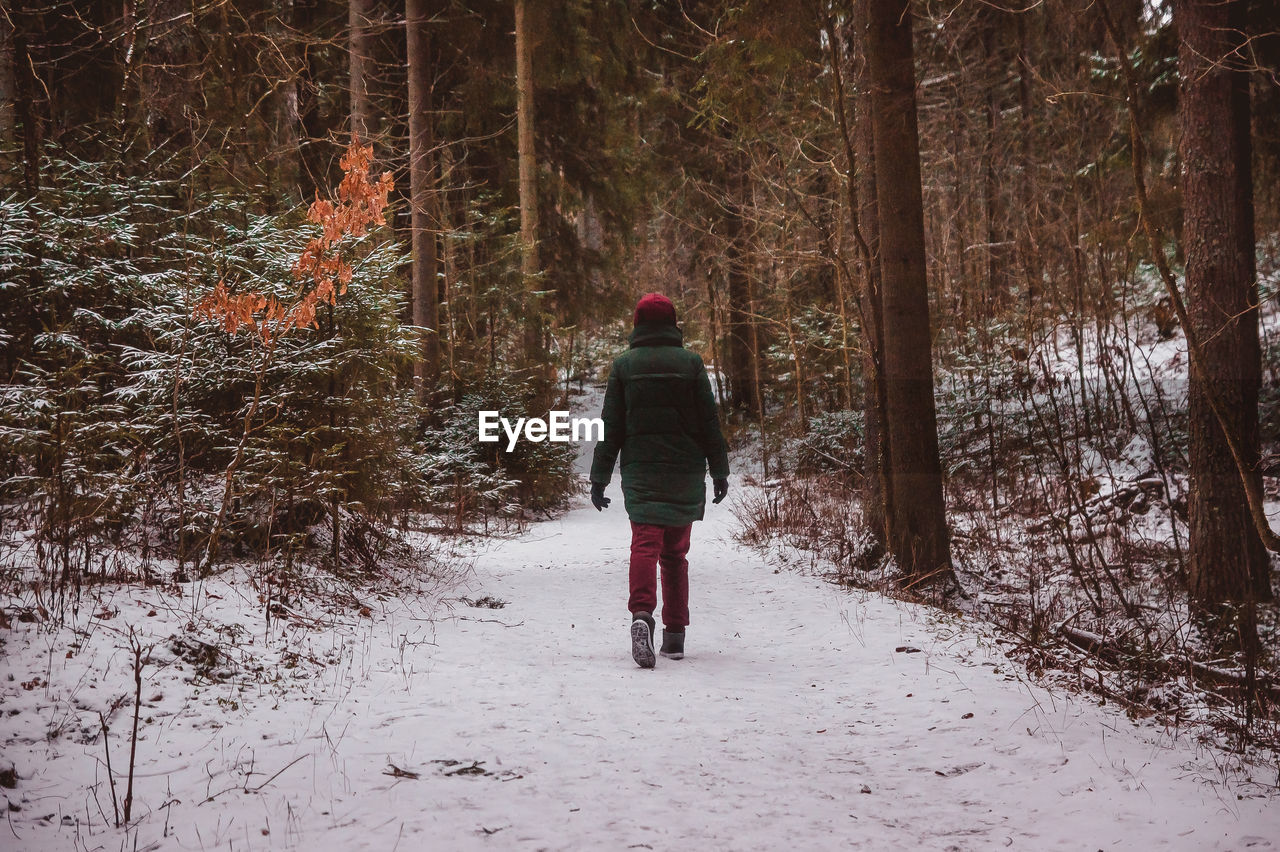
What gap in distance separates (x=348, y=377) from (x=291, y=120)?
321 inches

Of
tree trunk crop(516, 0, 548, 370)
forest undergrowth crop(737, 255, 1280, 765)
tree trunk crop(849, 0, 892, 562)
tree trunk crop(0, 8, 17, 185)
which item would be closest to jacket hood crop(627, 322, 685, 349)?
forest undergrowth crop(737, 255, 1280, 765)

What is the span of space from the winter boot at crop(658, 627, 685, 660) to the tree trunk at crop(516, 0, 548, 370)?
10156 mm

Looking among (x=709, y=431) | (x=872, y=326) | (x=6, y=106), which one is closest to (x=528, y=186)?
(x=872, y=326)

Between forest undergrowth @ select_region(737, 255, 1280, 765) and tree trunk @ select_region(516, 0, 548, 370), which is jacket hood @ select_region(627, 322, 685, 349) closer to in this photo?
forest undergrowth @ select_region(737, 255, 1280, 765)

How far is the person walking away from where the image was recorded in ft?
17.1

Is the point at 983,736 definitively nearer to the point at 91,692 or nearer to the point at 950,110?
the point at 91,692

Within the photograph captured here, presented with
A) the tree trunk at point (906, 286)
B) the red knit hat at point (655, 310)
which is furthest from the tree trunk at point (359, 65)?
the red knit hat at point (655, 310)

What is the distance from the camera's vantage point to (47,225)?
19.2 feet

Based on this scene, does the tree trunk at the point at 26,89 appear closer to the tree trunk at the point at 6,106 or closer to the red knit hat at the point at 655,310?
the tree trunk at the point at 6,106

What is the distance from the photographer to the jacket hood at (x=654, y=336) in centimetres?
544

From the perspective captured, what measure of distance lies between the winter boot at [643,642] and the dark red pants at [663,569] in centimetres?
9

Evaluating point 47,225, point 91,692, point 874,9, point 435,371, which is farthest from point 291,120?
point 91,692

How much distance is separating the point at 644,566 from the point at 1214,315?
17.4ft

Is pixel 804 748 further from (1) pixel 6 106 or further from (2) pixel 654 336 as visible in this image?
(1) pixel 6 106
